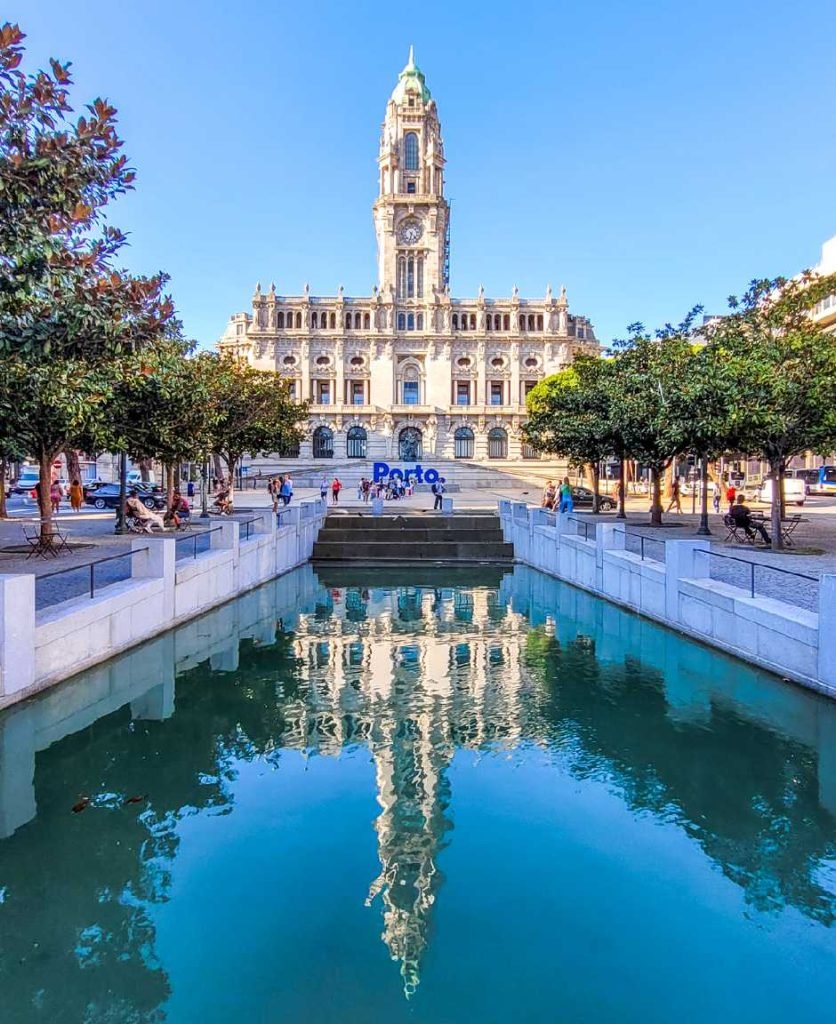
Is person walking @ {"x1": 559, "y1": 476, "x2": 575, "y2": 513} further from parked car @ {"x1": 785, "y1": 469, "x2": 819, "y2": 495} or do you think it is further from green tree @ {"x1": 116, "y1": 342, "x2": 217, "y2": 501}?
parked car @ {"x1": 785, "y1": 469, "x2": 819, "y2": 495}

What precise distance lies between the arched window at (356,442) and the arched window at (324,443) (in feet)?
5.89

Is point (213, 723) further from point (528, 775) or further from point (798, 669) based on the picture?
point (798, 669)

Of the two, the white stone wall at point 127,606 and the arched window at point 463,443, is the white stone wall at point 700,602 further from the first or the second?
the arched window at point 463,443

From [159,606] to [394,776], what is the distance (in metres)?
6.48

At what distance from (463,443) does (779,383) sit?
224ft

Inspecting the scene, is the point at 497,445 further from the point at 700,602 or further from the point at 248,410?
the point at 700,602

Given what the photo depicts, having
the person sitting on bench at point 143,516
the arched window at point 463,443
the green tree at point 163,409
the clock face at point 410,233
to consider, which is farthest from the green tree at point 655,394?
the clock face at point 410,233

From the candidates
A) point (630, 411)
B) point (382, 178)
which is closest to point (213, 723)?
point (630, 411)

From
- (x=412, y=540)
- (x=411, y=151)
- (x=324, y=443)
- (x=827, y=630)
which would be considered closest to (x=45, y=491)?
(x=412, y=540)

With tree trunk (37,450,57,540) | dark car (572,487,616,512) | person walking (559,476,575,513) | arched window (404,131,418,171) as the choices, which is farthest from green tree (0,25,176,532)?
arched window (404,131,418,171)

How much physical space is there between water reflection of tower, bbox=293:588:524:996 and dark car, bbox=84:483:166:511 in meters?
21.7

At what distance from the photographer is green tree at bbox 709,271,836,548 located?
17.3 m

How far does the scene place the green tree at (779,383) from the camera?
17.3m

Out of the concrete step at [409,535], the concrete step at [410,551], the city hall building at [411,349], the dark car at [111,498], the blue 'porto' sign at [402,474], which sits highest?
the city hall building at [411,349]
